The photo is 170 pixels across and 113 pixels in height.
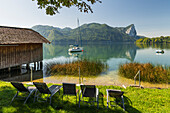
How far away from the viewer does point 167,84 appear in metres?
9.15

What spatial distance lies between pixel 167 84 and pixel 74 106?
8836mm

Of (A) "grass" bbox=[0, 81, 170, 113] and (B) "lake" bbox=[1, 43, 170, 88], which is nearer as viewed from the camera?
(A) "grass" bbox=[0, 81, 170, 113]

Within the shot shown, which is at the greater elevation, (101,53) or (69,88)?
(101,53)

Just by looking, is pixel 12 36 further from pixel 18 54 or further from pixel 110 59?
pixel 110 59

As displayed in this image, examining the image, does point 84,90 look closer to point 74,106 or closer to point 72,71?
point 74,106

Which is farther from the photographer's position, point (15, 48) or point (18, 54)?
point (18, 54)

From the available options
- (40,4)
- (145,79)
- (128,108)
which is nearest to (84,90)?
(128,108)

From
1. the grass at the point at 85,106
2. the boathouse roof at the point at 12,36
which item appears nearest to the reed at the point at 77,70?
the boathouse roof at the point at 12,36

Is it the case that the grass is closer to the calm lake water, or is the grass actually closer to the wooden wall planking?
the calm lake water

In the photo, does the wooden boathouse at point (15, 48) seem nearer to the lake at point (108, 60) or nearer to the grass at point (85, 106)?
the lake at point (108, 60)

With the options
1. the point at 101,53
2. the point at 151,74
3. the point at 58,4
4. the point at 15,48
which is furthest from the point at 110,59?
the point at 58,4

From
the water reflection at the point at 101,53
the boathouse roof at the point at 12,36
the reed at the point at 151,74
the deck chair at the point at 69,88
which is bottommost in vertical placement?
the reed at the point at 151,74

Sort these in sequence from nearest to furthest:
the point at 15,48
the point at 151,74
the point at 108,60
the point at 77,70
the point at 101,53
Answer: the point at 151,74 → the point at 77,70 → the point at 15,48 → the point at 108,60 → the point at 101,53

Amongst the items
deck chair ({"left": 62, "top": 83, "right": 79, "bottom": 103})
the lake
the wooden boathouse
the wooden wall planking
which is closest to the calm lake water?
the lake
